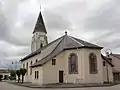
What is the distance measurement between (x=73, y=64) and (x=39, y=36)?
74.3 ft

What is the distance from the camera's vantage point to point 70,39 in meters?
42.0

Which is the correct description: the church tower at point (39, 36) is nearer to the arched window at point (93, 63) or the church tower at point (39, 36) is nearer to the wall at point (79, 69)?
the wall at point (79, 69)

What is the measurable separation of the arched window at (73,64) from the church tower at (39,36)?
2090 centimetres

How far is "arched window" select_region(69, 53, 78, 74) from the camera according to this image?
3660 cm

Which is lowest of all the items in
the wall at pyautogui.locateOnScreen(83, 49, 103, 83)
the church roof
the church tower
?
the wall at pyautogui.locateOnScreen(83, 49, 103, 83)

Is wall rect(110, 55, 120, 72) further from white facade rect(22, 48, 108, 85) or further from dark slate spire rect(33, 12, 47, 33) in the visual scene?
dark slate spire rect(33, 12, 47, 33)

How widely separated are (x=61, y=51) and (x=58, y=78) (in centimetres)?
486

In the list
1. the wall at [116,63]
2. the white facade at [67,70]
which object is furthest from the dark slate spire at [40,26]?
the white facade at [67,70]

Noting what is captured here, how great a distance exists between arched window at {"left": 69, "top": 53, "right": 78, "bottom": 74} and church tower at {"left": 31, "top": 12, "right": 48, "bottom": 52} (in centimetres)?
2090

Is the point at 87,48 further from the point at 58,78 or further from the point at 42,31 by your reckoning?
the point at 42,31

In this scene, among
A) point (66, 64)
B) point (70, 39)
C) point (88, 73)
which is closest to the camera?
point (88, 73)

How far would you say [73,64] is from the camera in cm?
3709

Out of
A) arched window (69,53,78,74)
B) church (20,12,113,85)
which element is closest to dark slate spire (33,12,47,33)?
church (20,12,113,85)

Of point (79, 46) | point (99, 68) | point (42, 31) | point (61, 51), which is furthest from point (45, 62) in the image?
point (42, 31)
